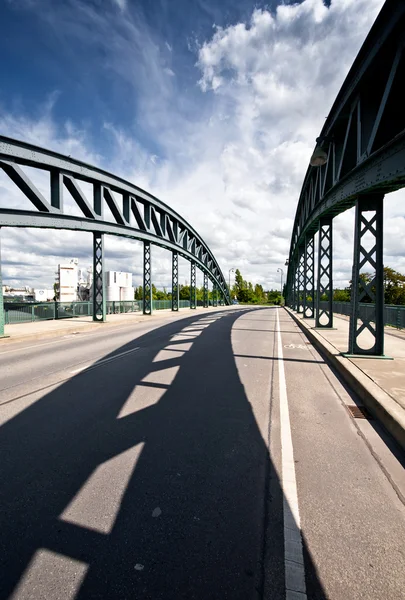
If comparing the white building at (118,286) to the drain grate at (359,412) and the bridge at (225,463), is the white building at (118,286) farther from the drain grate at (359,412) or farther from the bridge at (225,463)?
the drain grate at (359,412)

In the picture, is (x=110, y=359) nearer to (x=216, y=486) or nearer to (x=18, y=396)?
(x=18, y=396)

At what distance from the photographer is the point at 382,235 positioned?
7.04 meters

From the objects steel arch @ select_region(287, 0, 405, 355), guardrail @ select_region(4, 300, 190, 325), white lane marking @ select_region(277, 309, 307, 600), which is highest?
steel arch @ select_region(287, 0, 405, 355)

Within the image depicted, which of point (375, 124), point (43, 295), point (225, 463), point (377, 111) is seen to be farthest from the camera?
point (43, 295)

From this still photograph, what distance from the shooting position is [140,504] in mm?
2480

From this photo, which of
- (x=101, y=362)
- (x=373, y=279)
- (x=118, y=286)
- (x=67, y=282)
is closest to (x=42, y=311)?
(x=101, y=362)

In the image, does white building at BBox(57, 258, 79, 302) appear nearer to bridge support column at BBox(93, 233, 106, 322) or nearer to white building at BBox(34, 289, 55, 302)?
white building at BBox(34, 289, 55, 302)

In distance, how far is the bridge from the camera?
6.15 feet

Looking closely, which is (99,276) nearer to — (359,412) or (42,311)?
(42,311)

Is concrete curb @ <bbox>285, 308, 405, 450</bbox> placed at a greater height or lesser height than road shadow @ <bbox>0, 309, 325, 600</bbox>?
greater

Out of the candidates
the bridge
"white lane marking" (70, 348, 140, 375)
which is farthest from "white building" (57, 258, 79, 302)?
the bridge

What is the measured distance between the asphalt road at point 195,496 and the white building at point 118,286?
6171 cm

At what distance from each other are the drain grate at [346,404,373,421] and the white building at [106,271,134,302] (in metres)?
63.2

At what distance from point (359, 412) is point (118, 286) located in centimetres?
6844
